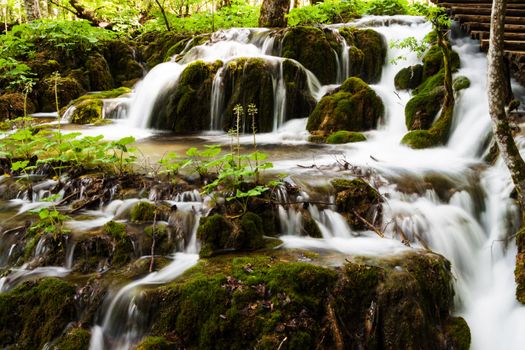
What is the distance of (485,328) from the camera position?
4.01 meters

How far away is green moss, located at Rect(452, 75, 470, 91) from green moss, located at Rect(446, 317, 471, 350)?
20.6 ft

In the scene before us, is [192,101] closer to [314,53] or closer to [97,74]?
[314,53]

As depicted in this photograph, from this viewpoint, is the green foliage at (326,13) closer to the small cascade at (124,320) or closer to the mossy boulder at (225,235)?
the mossy boulder at (225,235)

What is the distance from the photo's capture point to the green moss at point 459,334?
11.3 feet

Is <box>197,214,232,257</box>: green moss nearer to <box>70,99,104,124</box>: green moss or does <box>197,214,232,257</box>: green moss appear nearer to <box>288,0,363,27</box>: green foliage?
<box>70,99,104,124</box>: green moss

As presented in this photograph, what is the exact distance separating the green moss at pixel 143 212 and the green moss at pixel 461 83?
704cm

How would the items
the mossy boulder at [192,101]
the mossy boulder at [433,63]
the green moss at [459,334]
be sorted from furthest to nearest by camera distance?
1. the mossy boulder at [192,101]
2. the mossy boulder at [433,63]
3. the green moss at [459,334]

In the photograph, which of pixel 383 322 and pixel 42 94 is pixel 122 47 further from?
pixel 383 322

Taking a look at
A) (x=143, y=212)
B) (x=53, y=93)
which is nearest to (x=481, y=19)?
(x=143, y=212)

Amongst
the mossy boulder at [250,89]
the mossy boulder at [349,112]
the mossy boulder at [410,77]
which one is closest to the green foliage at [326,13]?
the mossy boulder at [410,77]

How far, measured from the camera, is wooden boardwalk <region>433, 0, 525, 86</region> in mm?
8164

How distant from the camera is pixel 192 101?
1028 centimetres

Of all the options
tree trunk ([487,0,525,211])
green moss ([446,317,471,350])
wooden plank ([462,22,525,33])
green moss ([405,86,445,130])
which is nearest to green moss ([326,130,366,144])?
green moss ([405,86,445,130])

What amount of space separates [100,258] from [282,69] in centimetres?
738
